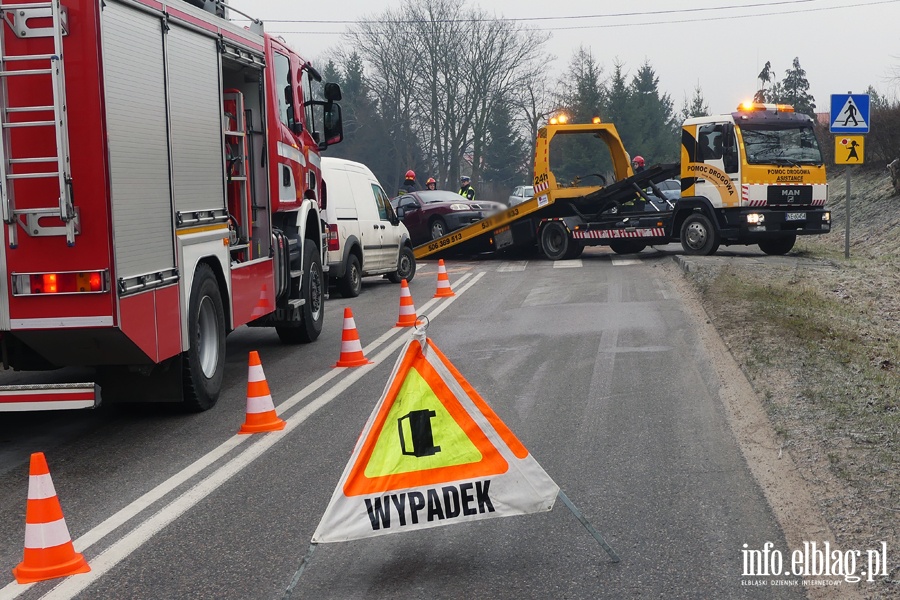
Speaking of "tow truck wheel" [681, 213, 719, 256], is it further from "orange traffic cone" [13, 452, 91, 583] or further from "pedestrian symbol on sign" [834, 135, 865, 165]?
"orange traffic cone" [13, 452, 91, 583]

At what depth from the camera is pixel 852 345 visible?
32.7 feet

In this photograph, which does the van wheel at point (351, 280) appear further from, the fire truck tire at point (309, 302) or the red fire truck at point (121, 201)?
the red fire truck at point (121, 201)

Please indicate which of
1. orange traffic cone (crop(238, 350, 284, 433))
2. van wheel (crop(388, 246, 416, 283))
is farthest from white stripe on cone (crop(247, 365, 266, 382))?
van wheel (crop(388, 246, 416, 283))

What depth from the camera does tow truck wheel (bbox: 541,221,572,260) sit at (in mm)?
23438

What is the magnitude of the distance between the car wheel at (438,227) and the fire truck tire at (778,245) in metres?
7.68

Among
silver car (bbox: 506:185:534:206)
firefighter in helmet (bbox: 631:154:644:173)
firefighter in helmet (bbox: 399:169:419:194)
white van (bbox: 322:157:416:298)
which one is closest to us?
silver car (bbox: 506:185:534:206)

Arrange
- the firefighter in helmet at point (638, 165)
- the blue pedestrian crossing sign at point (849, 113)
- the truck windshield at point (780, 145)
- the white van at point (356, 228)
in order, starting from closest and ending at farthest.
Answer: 1. the white van at point (356, 228)
2. the blue pedestrian crossing sign at point (849, 113)
3. the truck windshield at point (780, 145)
4. the firefighter in helmet at point (638, 165)

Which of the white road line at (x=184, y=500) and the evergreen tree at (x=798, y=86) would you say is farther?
the evergreen tree at (x=798, y=86)

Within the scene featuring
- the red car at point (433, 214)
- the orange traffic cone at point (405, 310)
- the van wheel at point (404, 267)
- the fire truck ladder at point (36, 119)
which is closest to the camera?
the fire truck ladder at point (36, 119)

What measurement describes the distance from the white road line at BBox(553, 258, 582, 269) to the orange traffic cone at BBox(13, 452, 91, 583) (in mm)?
17621

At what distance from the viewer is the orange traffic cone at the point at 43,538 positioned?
4785 mm

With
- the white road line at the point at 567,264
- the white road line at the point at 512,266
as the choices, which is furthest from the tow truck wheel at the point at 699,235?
the white road line at the point at 512,266

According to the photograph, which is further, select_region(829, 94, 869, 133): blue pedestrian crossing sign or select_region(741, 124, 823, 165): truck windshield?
select_region(741, 124, 823, 165): truck windshield

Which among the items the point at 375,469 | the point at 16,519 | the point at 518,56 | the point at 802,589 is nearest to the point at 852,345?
the point at 802,589
